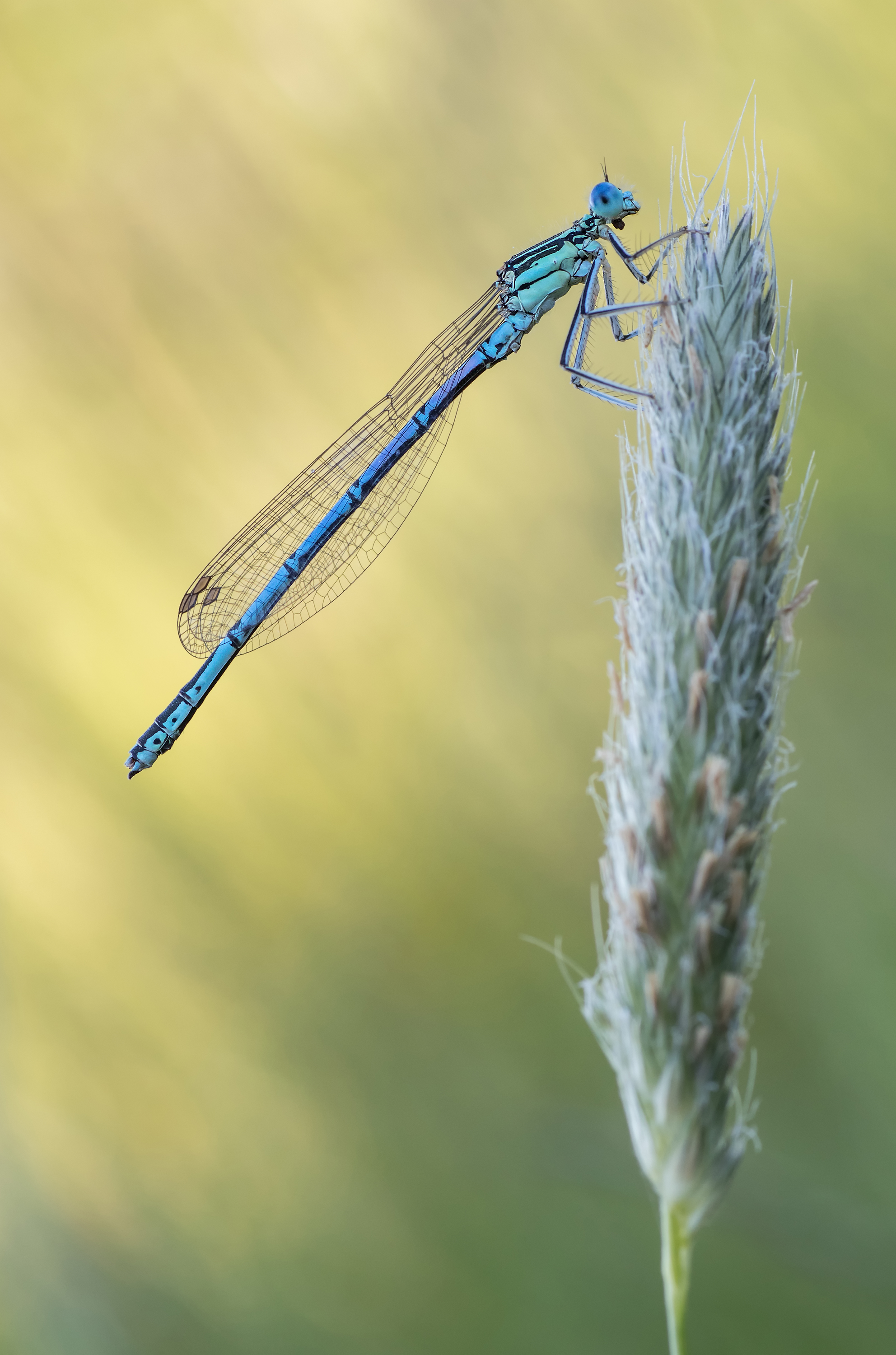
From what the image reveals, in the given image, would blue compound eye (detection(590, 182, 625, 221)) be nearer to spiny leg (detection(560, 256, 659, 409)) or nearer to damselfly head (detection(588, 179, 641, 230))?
damselfly head (detection(588, 179, 641, 230))

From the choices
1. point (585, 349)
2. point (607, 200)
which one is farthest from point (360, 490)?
point (607, 200)

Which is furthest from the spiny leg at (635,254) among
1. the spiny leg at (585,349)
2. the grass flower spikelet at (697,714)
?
the grass flower spikelet at (697,714)

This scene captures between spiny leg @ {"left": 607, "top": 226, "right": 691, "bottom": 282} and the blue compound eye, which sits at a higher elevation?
the blue compound eye

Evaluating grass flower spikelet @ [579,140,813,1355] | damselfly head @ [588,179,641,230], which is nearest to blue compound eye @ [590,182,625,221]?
damselfly head @ [588,179,641,230]

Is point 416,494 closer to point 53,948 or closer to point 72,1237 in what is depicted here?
point 53,948

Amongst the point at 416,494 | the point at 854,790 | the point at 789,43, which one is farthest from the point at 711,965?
the point at 789,43

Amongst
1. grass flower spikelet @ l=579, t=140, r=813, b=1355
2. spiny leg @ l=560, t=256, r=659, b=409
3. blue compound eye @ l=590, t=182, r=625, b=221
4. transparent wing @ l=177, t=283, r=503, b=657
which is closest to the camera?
grass flower spikelet @ l=579, t=140, r=813, b=1355

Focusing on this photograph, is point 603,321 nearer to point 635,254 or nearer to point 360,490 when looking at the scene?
point 635,254

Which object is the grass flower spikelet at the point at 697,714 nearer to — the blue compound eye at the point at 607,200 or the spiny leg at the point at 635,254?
the spiny leg at the point at 635,254
